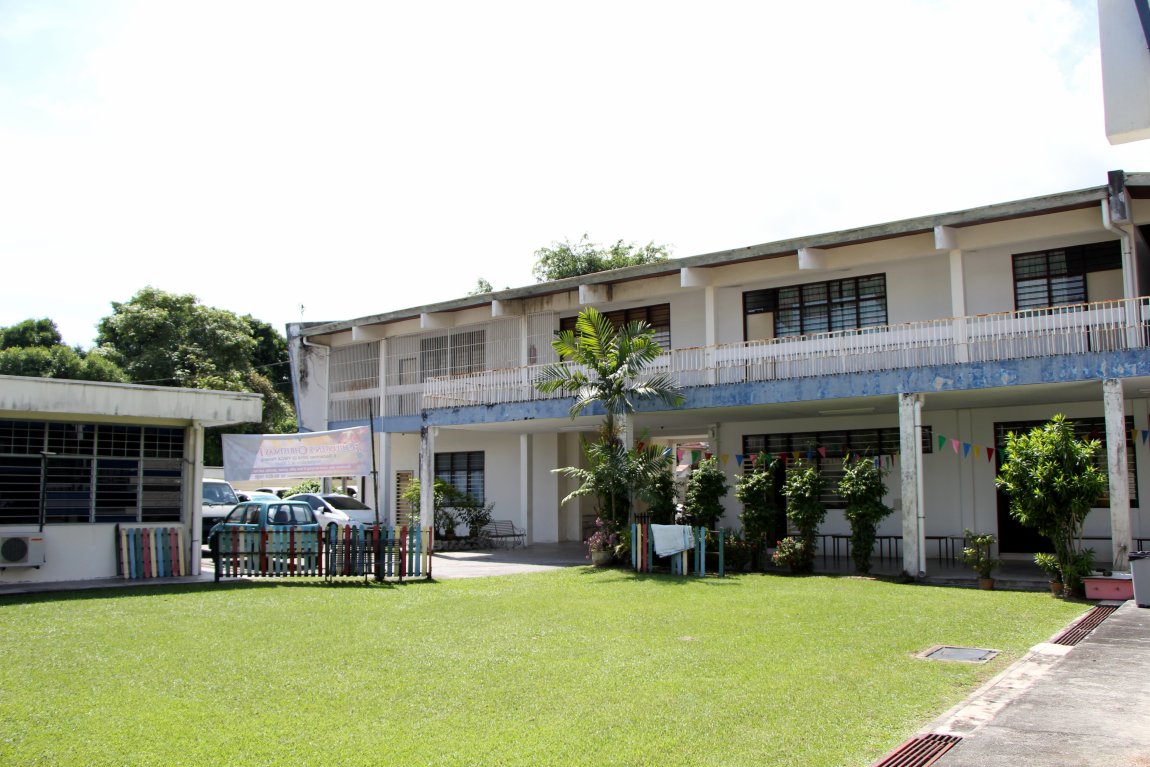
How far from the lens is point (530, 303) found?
23.4 m

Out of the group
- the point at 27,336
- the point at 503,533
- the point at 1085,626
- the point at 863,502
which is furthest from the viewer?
the point at 27,336

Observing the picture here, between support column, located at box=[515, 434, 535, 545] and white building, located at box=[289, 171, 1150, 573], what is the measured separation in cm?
8

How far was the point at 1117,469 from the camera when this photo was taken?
13.9 meters

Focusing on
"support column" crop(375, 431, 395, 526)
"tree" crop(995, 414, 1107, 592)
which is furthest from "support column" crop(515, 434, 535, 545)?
"tree" crop(995, 414, 1107, 592)

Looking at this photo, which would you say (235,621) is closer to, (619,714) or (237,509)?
(619,714)

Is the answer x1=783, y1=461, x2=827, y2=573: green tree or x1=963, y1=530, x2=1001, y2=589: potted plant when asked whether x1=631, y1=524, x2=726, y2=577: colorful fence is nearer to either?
x1=783, y1=461, x2=827, y2=573: green tree

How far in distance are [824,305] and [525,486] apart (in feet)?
29.6

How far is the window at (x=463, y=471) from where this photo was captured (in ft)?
86.8

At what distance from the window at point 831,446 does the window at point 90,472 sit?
38.9 feet

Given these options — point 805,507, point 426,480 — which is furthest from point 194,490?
point 805,507

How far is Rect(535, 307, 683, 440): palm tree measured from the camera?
17.8 m

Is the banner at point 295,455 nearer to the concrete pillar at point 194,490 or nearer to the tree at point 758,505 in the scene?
the concrete pillar at point 194,490

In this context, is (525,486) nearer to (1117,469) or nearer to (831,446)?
(831,446)

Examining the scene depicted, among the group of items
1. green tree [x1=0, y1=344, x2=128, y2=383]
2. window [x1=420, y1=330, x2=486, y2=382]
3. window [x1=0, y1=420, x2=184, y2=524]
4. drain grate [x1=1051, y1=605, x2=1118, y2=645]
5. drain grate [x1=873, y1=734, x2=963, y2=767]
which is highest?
green tree [x1=0, y1=344, x2=128, y2=383]
